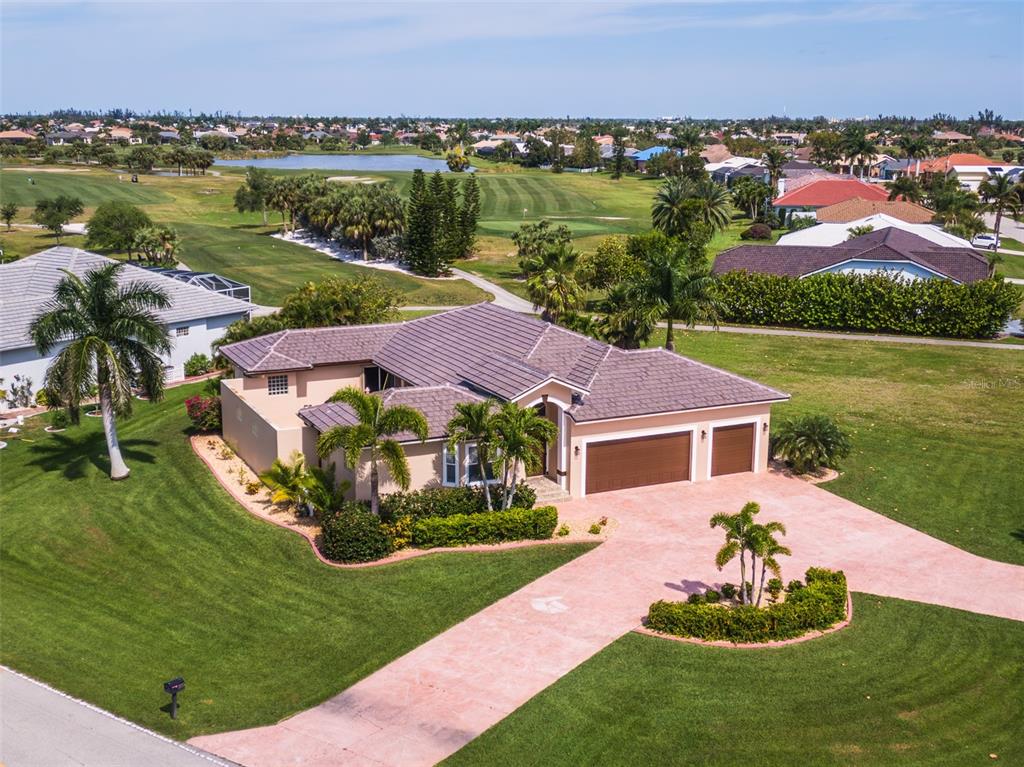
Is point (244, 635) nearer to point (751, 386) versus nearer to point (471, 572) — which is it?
point (471, 572)

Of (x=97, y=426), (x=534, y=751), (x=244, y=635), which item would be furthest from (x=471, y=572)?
(x=97, y=426)

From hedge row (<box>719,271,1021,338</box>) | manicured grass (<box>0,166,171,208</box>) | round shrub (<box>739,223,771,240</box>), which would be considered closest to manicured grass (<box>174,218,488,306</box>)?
hedge row (<box>719,271,1021,338</box>)

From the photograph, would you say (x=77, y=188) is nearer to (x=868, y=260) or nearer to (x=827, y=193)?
(x=827, y=193)

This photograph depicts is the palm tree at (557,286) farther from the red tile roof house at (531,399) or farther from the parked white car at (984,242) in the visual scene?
the parked white car at (984,242)

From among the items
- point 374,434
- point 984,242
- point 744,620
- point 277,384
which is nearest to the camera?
point 744,620

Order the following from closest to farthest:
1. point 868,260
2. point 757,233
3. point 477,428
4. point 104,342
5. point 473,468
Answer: point 477,428
point 473,468
point 104,342
point 868,260
point 757,233

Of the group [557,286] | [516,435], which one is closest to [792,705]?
[516,435]

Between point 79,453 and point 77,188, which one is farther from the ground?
point 77,188
